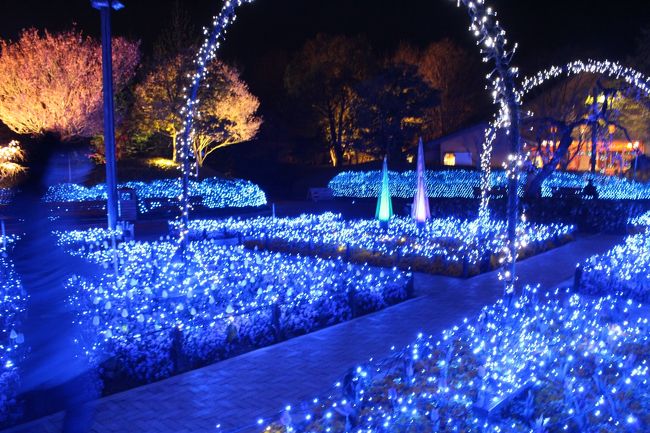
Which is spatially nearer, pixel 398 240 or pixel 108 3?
pixel 108 3

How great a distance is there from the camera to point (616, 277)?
933cm

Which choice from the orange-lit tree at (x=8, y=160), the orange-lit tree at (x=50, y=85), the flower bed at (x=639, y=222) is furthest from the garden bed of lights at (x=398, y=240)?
the orange-lit tree at (x=50, y=85)

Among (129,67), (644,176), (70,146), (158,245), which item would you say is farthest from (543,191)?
(70,146)

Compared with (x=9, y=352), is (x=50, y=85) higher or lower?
higher

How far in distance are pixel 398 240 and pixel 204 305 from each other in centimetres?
754

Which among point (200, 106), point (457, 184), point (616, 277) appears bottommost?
point (616, 277)

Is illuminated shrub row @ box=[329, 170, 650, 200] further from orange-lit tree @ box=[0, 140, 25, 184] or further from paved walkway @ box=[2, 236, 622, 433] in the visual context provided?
paved walkway @ box=[2, 236, 622, 433]

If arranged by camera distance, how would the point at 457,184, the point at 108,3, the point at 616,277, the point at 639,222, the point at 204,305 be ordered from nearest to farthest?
1. the point at 204,305
2. the point at 616,277
3. the point at 108,3
4. the point at 639,222
5. the point at 457,184

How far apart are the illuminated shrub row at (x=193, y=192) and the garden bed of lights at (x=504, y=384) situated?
53.7 ft

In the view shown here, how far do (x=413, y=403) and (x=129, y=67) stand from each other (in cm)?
2756

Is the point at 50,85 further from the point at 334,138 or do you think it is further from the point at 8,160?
the point at 334,138

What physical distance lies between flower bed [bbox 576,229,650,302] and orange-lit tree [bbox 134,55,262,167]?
20787mm

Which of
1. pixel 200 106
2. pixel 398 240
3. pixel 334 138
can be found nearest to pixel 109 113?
pixel 398 240

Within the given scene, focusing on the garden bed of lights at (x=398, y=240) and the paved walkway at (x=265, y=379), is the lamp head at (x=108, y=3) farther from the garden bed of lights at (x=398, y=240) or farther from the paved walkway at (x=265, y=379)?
the paved walkway at (x=265, y=379)
